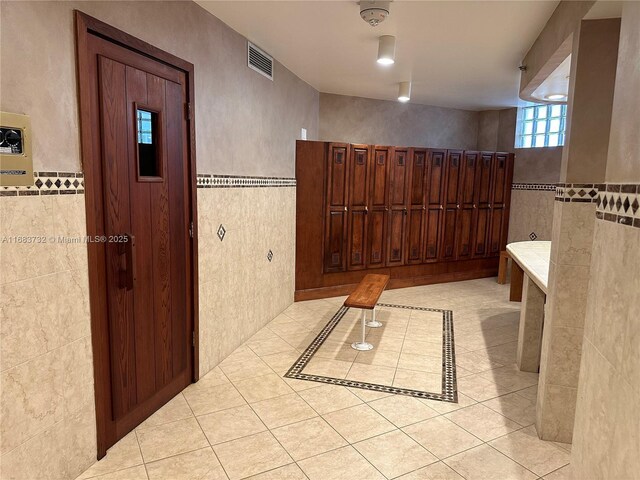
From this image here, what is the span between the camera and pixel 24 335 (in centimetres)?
165

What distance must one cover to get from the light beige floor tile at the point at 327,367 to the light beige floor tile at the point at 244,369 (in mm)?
319

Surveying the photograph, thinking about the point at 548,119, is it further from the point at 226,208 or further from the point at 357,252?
the point at 226,208

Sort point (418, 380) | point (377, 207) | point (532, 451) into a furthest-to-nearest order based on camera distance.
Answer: point (377, 207) → point (418, 380) → point (532, 451)

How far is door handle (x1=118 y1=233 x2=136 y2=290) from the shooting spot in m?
2.19

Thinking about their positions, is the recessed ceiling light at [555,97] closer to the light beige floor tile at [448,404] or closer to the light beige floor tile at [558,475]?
the light beige floor tile at [448,404]

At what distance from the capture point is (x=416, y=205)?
5547 mm

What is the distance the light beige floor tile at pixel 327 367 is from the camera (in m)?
3.09

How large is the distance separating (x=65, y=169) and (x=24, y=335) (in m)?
0.72

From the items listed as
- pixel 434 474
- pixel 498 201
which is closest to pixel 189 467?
pixel 434 474

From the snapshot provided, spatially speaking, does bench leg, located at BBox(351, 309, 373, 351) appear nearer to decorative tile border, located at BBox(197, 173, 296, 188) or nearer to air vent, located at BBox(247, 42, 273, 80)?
decorative tile border, located at BBox(197, 173, 296, 188)

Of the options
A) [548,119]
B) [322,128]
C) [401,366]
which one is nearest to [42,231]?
[401,366]

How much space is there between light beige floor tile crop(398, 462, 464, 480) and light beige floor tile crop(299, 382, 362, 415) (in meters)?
0.68

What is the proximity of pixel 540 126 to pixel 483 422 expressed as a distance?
5.04 meters

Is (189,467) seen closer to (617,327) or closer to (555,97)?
(617,327)
